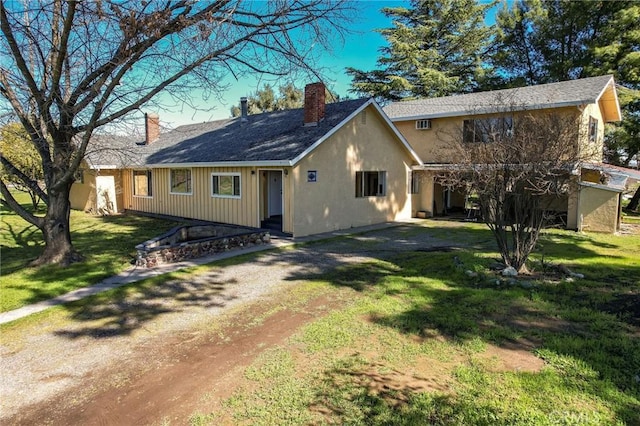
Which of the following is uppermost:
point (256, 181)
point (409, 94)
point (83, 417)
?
point (409, 94)

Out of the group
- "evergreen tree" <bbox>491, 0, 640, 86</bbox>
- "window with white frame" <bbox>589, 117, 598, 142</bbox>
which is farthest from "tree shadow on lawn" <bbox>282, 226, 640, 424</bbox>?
"evergreen tree" <bbox>491, 0, 640, 86</bbox>

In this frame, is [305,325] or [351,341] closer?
[351,341]

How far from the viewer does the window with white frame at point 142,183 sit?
20203 millimetres

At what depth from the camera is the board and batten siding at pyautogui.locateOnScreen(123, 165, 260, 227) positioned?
1459 cm

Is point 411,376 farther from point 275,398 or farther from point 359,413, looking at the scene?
point 275,398

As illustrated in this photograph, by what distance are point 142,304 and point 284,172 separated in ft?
24.2

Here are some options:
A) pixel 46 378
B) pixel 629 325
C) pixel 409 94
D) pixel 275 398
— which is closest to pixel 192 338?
pixel 46 378

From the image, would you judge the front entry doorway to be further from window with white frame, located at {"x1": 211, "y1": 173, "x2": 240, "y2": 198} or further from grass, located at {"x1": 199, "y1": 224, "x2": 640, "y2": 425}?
grass, located at {"x1": 199, "y1": 224, "x2": 640, "y2": 425}

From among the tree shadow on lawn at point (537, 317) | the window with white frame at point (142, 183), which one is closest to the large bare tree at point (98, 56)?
the tree shadow on lawn at point (537, 317)

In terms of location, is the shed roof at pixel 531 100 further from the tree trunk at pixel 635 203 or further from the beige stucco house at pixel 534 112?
the tree trunk at pixel 635 203

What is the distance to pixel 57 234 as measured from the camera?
962 centimetres

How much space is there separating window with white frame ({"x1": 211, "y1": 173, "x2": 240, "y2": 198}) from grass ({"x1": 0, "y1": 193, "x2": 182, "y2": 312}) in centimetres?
246

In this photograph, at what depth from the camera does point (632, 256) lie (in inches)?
406

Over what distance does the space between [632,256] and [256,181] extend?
11.4 m
